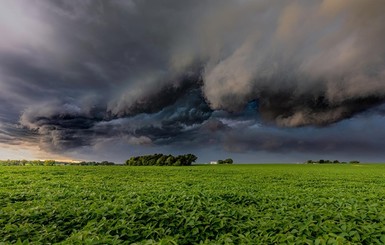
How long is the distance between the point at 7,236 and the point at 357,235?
9487 millimetres

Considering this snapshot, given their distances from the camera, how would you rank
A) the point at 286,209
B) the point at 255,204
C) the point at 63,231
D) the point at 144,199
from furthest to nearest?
the point at 255,204
the point at 144,199
the point at 286,209
the point at 63,231

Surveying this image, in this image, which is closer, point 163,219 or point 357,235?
point 357,235

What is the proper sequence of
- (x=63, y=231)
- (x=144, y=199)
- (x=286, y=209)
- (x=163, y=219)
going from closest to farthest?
1. (x=63, y=231)
2. (x=163, y=219)
3. (x=286, y=209)
4. (x=144, y=199)

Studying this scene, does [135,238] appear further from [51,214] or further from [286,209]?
[286,209]

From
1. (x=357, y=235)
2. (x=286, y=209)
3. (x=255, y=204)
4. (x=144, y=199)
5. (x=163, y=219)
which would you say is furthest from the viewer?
(x=255, y=204)

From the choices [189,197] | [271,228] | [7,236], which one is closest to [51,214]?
[7,236]

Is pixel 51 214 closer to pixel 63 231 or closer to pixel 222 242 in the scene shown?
A: pixel 63 231

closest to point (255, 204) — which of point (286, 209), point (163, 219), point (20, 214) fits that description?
point (286, 209)

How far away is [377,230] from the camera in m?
7.41

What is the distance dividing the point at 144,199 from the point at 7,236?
5551 millimetres

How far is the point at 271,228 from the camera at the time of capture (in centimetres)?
811

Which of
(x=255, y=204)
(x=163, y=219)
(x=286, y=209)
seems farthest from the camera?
(x=255, y=204)

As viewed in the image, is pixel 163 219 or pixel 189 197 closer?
pixel 163 219

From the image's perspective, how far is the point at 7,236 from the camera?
7.03 metres
